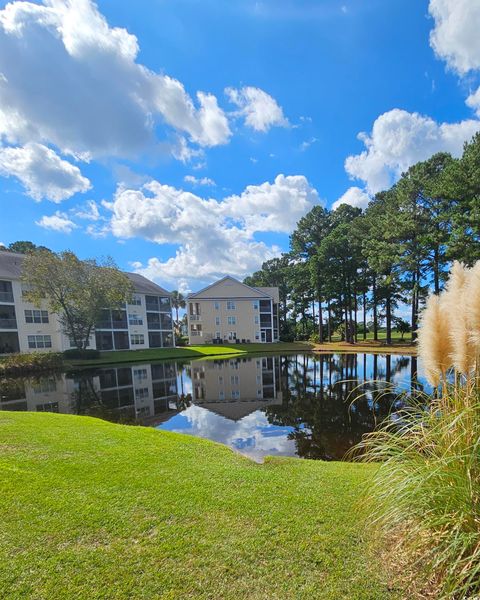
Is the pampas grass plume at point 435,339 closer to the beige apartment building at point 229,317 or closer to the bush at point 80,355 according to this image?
the bush at point 80,355

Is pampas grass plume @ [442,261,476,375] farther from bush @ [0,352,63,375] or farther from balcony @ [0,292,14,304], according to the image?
balcony @ [0,292,14,304]

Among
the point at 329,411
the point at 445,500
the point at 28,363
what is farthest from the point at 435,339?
the point at 28,363

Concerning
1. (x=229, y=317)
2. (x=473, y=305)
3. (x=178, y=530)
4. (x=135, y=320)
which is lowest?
(x=229, y=317)

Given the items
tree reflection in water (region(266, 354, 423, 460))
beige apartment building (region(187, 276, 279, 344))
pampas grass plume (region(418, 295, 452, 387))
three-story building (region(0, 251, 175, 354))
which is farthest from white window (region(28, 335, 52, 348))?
pampas grass plume (region(418, 295, 452, 387))

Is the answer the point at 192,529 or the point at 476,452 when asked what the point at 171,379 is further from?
the point at 476,452

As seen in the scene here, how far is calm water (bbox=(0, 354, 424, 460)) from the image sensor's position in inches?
298

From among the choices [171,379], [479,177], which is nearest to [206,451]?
[171,379]

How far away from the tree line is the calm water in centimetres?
387

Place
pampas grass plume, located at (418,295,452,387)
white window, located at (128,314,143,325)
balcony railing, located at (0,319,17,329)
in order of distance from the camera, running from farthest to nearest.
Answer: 1. white window, located at (128,314,143,325)
2. balcony railing, located at (0,319,17,329)
3. pampas grass plume, located at (418,295,452,387)

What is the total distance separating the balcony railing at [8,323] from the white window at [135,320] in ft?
41.3

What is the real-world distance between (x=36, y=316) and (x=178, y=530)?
36.3 meters

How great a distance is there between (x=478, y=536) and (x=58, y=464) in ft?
16.7

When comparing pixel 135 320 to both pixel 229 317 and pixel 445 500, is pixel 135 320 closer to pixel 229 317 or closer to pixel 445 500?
pixel 229 317

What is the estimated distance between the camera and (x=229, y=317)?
45.2 metres
